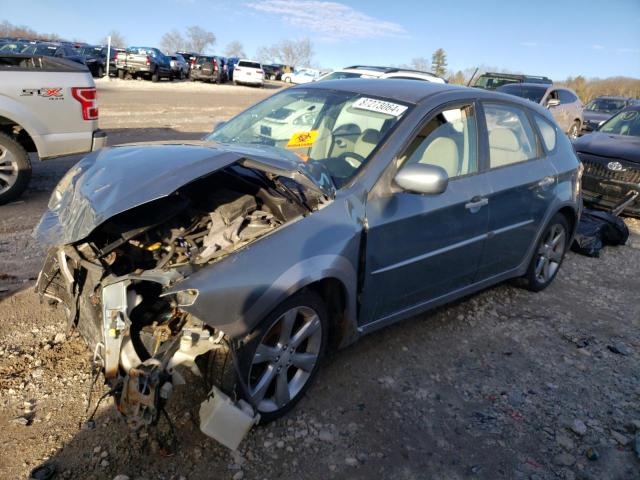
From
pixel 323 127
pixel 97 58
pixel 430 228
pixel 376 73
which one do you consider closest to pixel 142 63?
pixel 97 58

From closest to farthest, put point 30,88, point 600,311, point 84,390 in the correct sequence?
point 84,390 < point 600,311 < point 30,88

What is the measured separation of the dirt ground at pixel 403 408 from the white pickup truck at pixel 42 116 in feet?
5.59

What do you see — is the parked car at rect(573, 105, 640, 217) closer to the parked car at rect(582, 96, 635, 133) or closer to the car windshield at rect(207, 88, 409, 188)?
the car windshield at rect(207, 88, 409, 188)

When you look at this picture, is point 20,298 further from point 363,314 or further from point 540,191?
point 540,191

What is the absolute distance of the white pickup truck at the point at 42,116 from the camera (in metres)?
5.78

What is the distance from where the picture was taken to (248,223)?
273cm

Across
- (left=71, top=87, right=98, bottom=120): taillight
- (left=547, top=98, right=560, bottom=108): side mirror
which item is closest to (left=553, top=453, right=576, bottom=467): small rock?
(left=71, top=87, right=98, bottom=120): taillight

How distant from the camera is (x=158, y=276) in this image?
2.36m

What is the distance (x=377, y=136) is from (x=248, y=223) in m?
1.10

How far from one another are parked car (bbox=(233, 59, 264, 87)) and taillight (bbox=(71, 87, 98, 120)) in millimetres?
31534

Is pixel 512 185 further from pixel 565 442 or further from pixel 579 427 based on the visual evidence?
pixel 565 442

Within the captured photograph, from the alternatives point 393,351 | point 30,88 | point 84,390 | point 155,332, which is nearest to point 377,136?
point 393,351

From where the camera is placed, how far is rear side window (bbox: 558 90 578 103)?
14650mm

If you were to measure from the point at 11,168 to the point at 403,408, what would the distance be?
5.30 m
